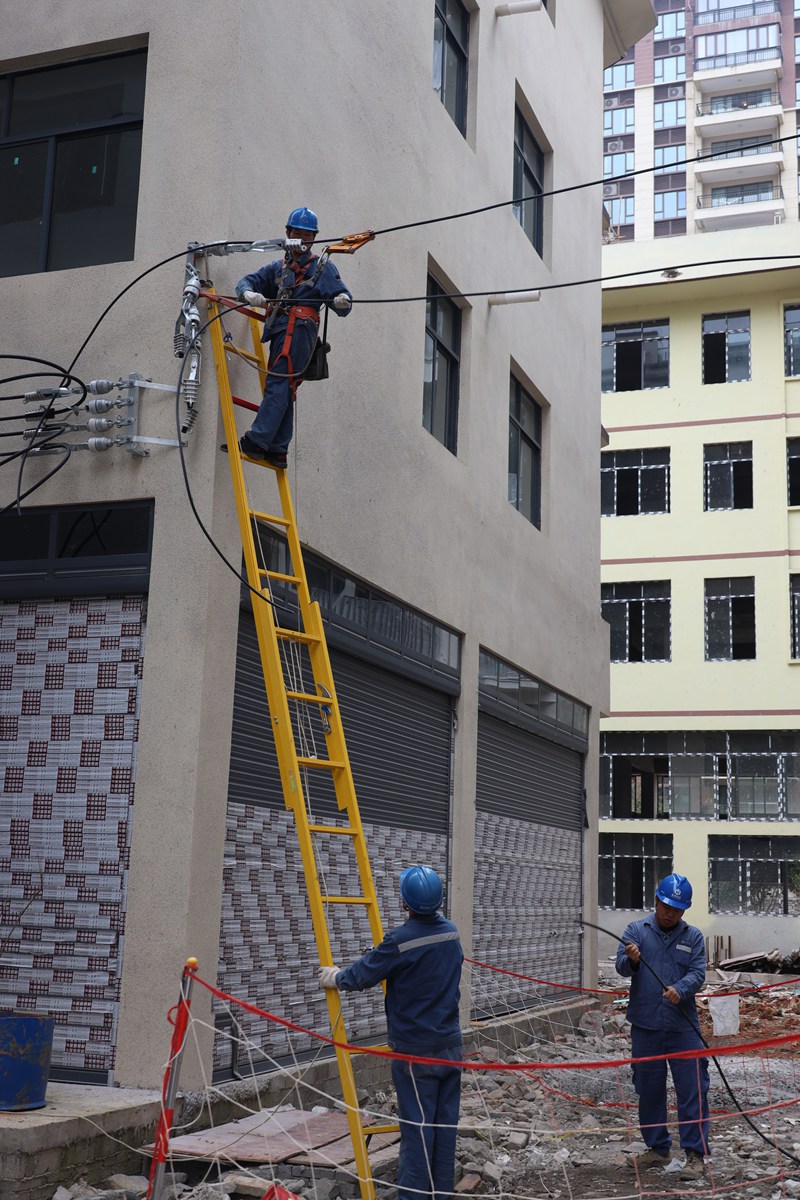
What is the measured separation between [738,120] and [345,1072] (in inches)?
3597

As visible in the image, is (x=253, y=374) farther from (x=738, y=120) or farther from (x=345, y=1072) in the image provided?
(x=738, y=120)

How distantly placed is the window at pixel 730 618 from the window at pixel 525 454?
53.8ft

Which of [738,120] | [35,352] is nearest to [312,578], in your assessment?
[35,352]

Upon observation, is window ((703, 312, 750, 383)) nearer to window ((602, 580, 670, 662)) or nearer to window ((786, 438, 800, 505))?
window ((786, 438, 800, 505))

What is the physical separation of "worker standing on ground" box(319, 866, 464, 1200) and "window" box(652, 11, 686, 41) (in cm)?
9670

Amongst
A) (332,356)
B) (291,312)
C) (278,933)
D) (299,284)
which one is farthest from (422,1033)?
(332,356)

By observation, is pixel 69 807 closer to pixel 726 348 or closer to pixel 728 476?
pixel 728 476

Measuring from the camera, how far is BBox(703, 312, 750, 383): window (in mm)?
34875

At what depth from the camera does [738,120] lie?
291 ft

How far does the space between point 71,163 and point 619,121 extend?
92.9 m

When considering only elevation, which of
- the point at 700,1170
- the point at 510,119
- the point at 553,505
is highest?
the point at 510,119

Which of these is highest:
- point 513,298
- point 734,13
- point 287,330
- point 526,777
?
point 734,13

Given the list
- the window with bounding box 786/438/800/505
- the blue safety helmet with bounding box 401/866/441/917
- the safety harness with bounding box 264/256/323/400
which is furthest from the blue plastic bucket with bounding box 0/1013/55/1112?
the window with bounding box 786/438/800/505

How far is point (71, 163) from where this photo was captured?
10.6 m
